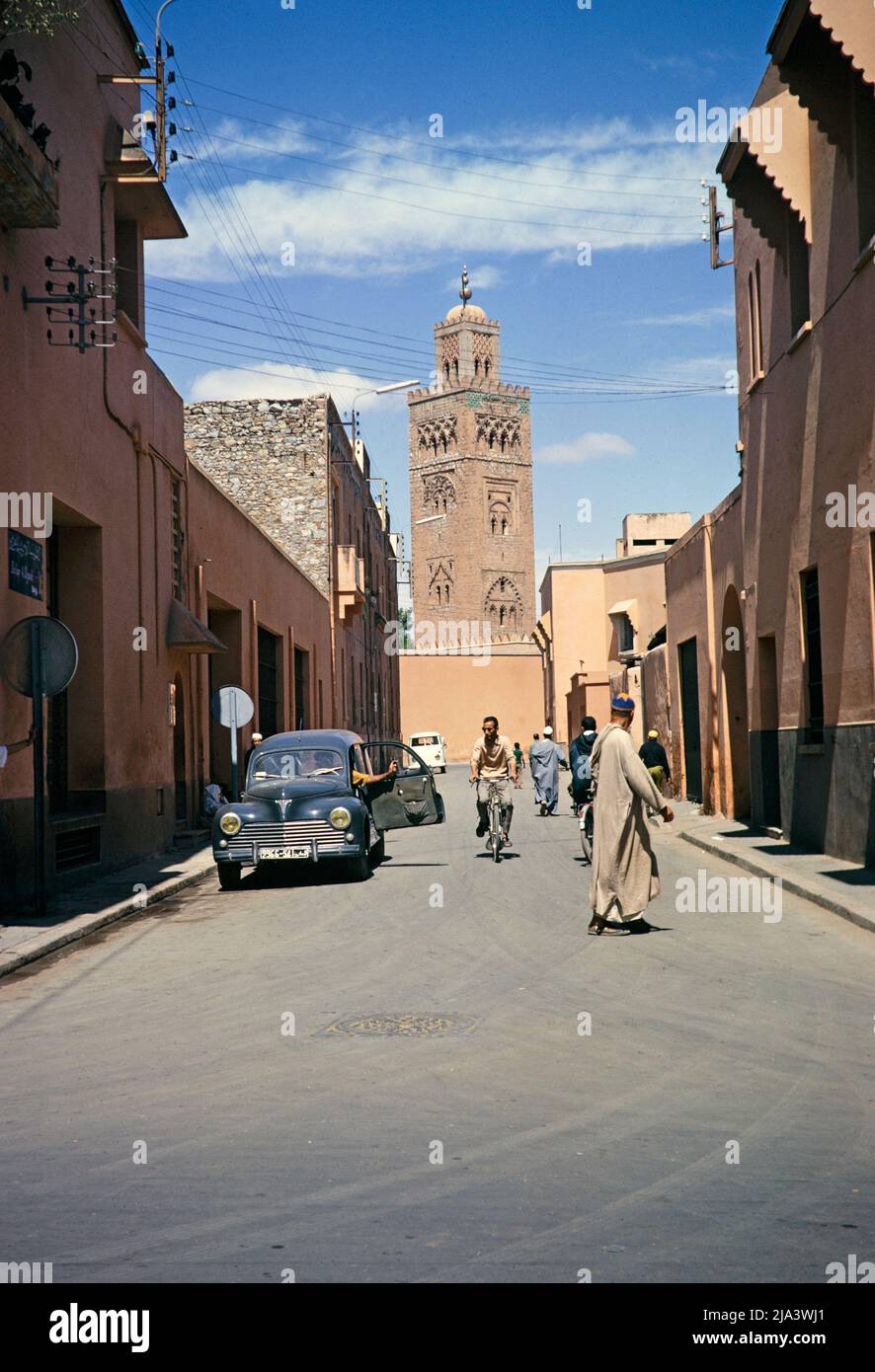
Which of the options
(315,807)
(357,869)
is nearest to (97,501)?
(315,807)

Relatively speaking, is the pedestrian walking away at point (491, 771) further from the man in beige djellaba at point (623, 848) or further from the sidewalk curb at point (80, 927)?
the man in beige djellaba at point (623, 848)

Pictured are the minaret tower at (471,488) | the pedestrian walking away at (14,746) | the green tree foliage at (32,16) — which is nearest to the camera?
the pedestrian walking away at (14,746)

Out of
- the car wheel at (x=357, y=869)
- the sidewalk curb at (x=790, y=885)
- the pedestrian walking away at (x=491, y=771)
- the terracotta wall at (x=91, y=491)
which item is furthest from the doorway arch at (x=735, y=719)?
the car wheel at (x=357, y=869)

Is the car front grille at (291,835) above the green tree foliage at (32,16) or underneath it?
underneath

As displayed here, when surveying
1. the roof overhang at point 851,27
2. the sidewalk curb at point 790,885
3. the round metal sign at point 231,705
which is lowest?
the sidewalk curb at point 790,885

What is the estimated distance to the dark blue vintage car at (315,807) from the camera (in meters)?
16.4

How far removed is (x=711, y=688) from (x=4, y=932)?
18.0 metres

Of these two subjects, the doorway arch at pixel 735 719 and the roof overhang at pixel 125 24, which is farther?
the doorway arch at pixel 735 719

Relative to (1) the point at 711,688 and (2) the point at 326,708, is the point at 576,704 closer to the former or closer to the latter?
(2) the point at 326,708

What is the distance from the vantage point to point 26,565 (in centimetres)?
1445

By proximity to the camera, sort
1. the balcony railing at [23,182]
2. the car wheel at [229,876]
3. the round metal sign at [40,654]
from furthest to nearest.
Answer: the car wheel at [229,876] → the round metal sign at [40,654] → the balcony railing at [23,182]

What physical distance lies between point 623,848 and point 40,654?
17.6 ft

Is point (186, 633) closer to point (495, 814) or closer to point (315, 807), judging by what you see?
point (495, 814)

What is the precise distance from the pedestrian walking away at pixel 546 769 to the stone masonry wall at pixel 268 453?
45.0 ft
